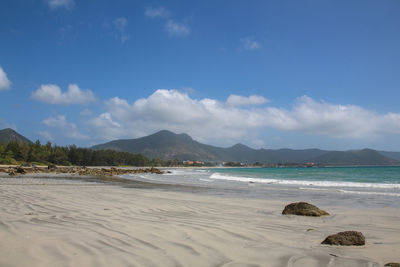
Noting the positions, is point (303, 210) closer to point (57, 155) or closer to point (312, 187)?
point (312, 187)

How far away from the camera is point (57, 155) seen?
97.2 metres

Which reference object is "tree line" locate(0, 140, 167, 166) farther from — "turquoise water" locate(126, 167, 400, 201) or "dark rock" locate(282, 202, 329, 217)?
"dark rock" locate(282, 202, 329, 217)

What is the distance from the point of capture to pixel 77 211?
23.9 feet

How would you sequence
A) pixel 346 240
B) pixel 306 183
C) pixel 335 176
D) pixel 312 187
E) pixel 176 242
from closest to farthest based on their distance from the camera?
pixel 176 242 < pixel 346 240 < pixel 312 187 < pixel 306 183 < pixel 335 176

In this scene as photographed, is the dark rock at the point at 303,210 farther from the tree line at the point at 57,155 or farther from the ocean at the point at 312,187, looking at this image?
the tree line at the point at 57,155

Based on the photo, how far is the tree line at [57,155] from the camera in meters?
84.9

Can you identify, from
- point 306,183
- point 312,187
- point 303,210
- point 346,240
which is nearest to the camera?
point 346,240

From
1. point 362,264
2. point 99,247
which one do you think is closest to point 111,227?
point 99,247

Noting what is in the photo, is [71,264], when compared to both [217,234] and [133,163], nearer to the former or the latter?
[217,234]

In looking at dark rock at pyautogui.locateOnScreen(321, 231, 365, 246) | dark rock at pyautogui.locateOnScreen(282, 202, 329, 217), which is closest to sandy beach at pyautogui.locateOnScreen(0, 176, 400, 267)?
dark rock at pyautogui.locateOnScreen(321, 231, 365, 246)

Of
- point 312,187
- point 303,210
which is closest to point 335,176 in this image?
point 312,187

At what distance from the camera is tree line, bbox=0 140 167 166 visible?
84875 mm

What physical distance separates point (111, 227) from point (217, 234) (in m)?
2.08

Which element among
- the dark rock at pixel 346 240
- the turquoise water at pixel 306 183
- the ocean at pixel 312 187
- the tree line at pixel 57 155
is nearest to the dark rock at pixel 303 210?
the dark rock at pixel 346 240
